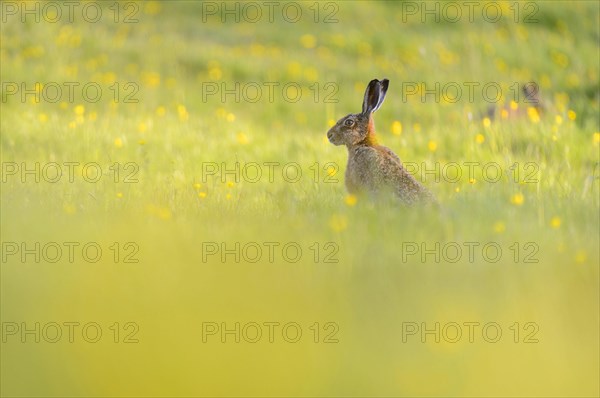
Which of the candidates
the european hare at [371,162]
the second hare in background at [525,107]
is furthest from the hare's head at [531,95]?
the european hare at [371,162]

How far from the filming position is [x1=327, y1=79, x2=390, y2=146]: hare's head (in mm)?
6059

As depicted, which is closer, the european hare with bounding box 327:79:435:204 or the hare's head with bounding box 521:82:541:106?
the european hare with bounding box 327:79:435:204

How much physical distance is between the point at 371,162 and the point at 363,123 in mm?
524

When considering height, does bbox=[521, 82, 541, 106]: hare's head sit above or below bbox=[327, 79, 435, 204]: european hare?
above

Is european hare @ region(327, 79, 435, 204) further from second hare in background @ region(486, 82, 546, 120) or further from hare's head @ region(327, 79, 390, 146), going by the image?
second hare in background @ region(486, 82, 546, 120)

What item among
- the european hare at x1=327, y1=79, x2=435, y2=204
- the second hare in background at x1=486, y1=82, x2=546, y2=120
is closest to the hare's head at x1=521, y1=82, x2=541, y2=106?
the second hare in background at x1=486, y1=82, x2=546, y2=120

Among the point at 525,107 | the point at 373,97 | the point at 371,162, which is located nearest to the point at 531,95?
the point at 525,107

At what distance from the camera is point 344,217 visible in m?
5.12

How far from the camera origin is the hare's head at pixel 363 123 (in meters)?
6.06

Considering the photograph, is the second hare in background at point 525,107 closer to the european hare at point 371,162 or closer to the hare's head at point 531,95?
the hare's head at point 531,95

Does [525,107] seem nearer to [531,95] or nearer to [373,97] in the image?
[531,95]

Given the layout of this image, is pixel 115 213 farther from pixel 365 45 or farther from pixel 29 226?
pixel 365 45

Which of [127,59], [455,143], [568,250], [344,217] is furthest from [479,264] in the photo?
[127,59]

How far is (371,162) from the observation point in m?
5.64
